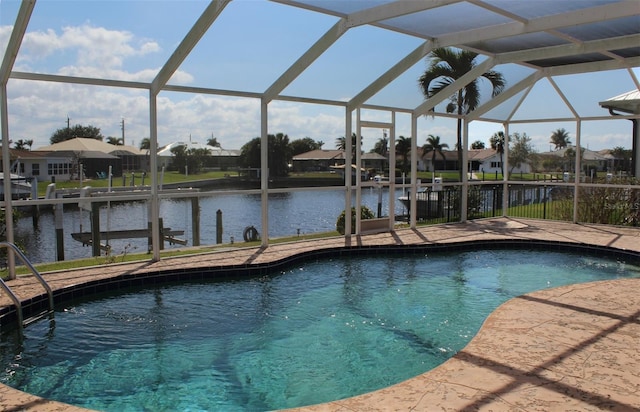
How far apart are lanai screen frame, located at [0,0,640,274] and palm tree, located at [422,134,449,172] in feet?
5.80

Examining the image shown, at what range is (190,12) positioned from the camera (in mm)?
6355

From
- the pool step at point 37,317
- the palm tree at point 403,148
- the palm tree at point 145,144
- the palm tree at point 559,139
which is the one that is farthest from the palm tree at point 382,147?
the pool step at point 37,317

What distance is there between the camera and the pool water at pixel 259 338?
3.82 meters

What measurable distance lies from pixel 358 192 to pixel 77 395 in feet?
21.6

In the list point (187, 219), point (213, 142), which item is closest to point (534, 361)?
point (213, 142)

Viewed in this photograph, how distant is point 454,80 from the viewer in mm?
12961

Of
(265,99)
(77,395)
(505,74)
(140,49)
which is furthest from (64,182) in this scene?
(505,74)

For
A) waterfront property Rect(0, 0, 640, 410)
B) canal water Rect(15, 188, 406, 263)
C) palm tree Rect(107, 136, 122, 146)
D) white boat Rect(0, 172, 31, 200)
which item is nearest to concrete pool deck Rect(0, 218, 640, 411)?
waterfront property Rect(0, 0, 640, 410)

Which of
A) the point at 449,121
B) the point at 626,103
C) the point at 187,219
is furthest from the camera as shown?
the point at 449,121

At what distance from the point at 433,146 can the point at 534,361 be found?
980cm

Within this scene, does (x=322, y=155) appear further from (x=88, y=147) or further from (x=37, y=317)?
(x=37, y=317)

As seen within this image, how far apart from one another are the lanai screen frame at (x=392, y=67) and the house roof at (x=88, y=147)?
62cm

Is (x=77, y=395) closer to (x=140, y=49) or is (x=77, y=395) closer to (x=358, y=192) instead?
(x=140, y=49)

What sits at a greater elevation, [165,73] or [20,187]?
[165,73]
